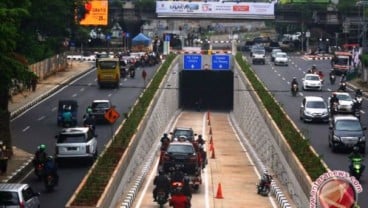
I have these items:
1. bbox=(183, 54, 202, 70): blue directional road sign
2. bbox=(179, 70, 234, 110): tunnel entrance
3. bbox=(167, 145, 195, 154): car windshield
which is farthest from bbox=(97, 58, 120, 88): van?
bbox=(167, 145, 195, 154): car windshield

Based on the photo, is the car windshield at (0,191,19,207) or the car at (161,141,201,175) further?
the car at (161,141,201,175)

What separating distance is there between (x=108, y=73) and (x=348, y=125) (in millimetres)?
33926

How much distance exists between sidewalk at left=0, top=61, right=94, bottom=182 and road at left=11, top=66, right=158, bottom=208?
1.49 feet

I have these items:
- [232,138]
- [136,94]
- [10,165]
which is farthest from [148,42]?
[10,165]

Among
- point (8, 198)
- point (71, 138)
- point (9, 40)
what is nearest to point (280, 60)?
point (71, 138)

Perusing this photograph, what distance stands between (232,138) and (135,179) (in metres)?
24.3

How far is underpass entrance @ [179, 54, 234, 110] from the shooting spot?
85.0 metres

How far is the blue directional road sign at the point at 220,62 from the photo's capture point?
83.9 metres

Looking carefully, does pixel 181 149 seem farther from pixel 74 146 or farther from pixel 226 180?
pixel 74 146

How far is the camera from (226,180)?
37.6 metres

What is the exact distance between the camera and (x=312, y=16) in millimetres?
124188

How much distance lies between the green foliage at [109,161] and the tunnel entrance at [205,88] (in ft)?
111

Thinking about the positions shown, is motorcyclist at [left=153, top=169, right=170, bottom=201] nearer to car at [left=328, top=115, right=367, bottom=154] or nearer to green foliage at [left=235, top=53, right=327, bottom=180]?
green foliage at [left=235, top=53, right=327, bottom=180]

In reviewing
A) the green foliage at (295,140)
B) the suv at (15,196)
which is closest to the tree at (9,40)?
the suv at (15,196)
